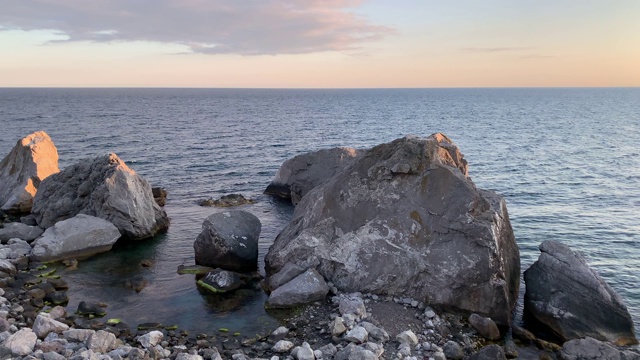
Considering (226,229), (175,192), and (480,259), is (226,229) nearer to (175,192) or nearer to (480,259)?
(480,259)

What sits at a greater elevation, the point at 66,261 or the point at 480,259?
the point at 480,259

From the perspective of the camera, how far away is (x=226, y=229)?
24.3m

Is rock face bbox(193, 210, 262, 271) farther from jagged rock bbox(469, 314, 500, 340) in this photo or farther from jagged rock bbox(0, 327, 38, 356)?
jagged rock bbox(469, 314, 500, 340)

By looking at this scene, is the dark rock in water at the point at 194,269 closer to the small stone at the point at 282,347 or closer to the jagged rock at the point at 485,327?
the small stone at the point at 282,347

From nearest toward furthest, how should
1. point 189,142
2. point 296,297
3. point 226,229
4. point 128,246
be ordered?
point 296,297
point 226,229
point 128,246
point 189,142

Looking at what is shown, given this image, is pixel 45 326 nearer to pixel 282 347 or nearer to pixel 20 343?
pixel 20 343

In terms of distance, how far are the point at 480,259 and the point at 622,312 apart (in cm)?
528

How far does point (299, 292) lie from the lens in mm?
20031

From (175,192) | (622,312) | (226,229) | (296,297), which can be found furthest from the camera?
(175,192)

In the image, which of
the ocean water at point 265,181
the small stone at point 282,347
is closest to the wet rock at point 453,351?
the small stone at point 282,347

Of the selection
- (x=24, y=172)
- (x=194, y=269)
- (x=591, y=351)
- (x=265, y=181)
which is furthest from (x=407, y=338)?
(x=265, y=181)

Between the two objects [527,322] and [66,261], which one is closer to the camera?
[527,322]

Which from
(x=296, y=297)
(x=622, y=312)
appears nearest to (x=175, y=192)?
(x=296, y=297)

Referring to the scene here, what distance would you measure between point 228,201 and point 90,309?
19102mm
